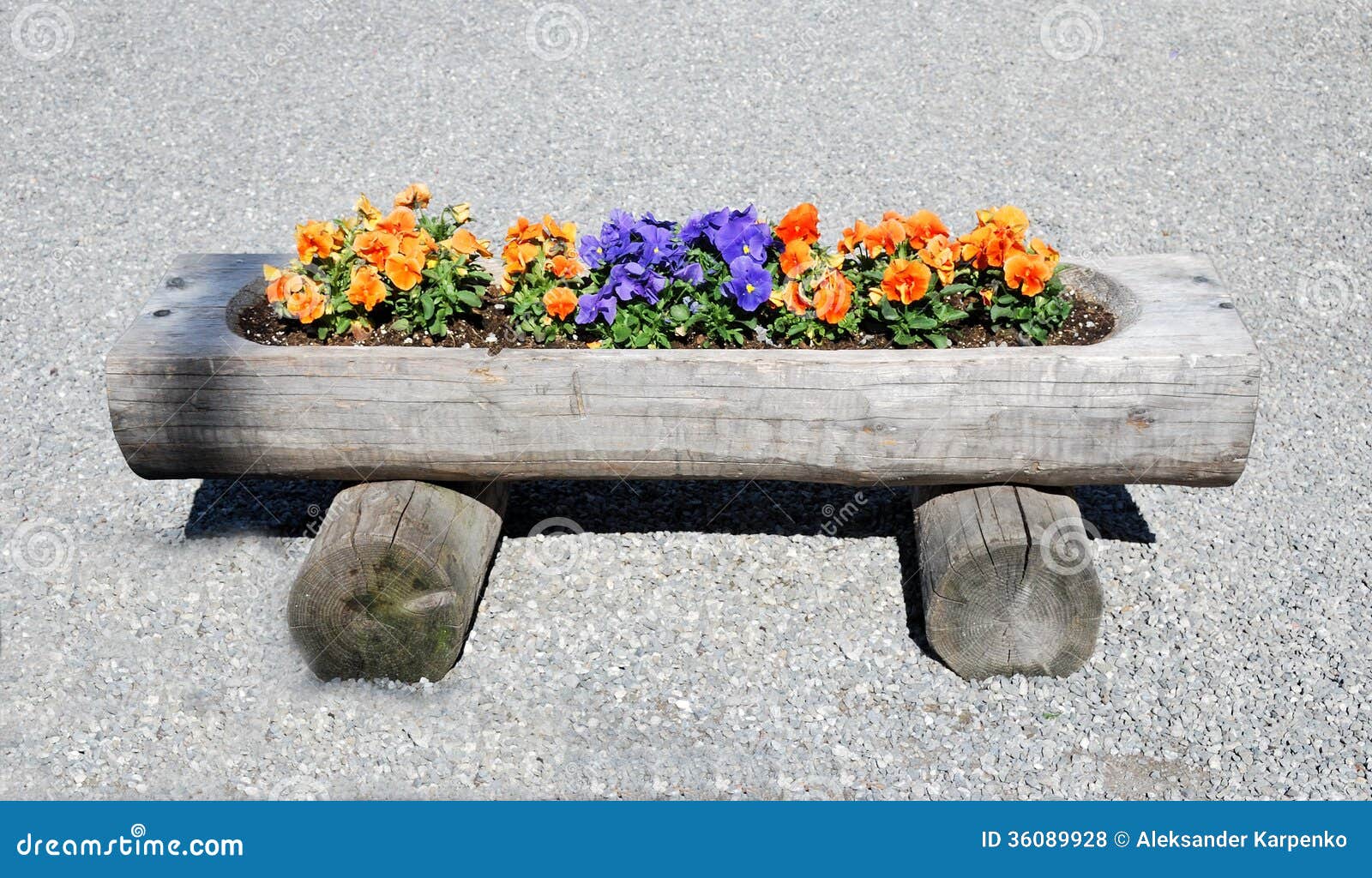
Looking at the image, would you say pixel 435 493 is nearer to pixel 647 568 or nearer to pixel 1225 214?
pixel 647 568

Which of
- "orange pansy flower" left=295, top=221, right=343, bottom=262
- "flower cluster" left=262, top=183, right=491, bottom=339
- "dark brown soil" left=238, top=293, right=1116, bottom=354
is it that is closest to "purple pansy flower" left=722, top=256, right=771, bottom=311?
"dark brown soil" left=238, top=293, right=1116, bottom=354

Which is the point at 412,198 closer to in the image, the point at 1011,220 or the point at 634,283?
the point at 634,283

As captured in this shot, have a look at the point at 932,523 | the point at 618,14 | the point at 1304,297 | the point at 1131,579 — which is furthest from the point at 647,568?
the point at 618,14

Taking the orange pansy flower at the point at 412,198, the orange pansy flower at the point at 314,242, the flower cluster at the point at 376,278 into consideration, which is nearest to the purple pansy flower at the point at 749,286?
the flower cluster at the point at 376,278

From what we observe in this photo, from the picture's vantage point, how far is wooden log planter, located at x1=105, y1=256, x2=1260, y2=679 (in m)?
2.96

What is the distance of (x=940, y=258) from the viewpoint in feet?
10.4

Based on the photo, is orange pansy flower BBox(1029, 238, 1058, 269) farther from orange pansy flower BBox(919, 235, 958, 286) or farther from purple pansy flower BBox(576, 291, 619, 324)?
purple pansy flower BBox(576, 291, 619, 324)

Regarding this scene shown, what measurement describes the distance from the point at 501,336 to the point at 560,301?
0.79 ft

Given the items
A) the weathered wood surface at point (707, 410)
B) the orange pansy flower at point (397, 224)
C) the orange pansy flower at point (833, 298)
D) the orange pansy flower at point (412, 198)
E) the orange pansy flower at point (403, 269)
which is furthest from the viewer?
the orange pansy flower at point (412, 198)

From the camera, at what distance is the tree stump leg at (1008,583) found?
2998 millimetres

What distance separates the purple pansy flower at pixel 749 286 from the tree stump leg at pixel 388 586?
869 millimetres

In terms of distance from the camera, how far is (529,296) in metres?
3.22

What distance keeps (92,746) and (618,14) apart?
4.86m

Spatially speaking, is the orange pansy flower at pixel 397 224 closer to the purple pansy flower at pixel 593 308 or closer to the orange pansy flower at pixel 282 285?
the orange pansy flower at pixel 282 285
